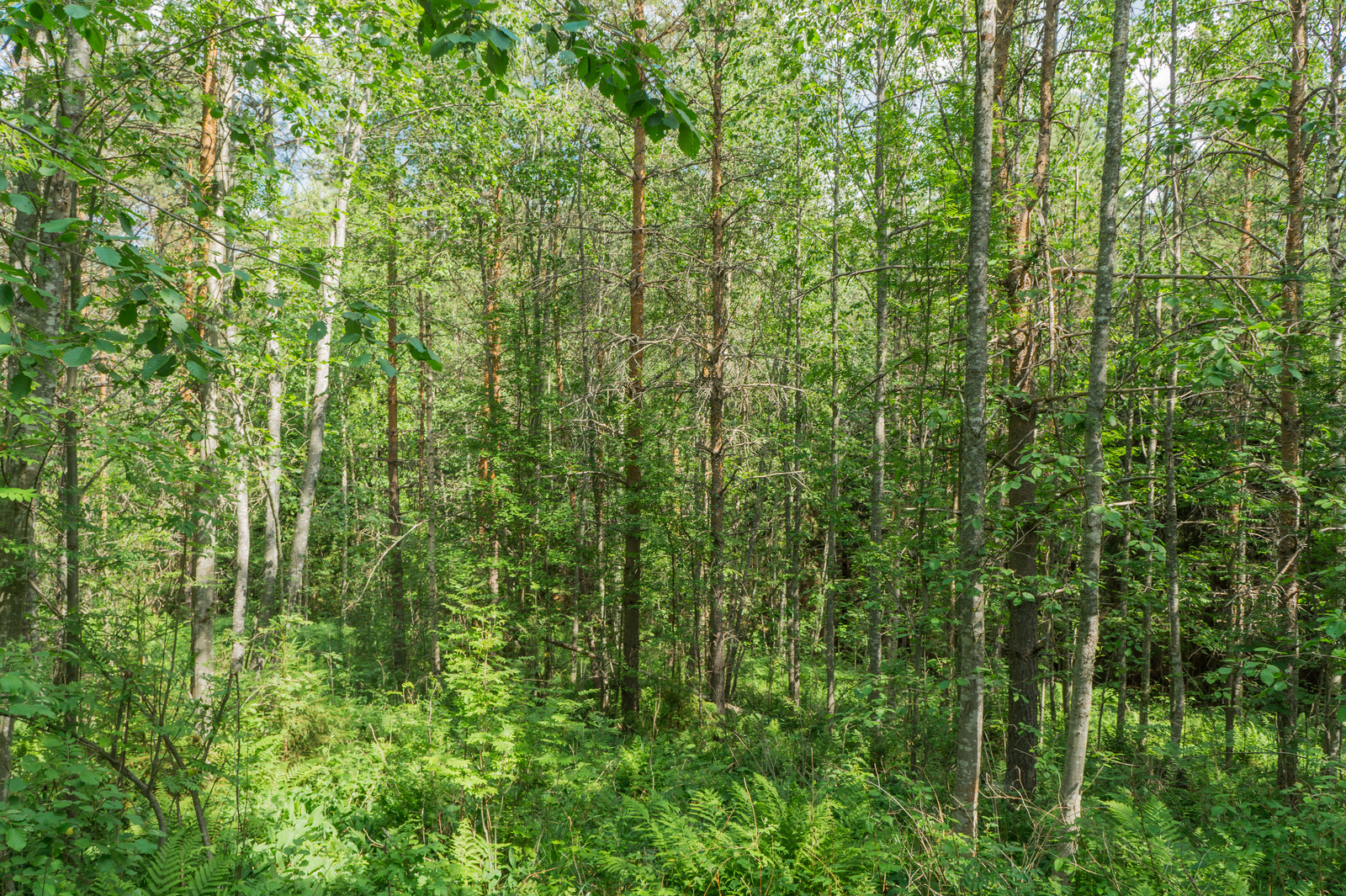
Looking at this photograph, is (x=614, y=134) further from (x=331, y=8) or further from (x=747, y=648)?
(x=747, y=648)

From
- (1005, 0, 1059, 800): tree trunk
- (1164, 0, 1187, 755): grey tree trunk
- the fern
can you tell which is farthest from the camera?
(1164, 0, 1187, 755): grey tree trunk

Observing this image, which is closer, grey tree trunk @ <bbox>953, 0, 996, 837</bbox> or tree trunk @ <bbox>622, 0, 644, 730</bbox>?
grey tree trunk @ <bbox>953, 0, 996, 837</bbox>

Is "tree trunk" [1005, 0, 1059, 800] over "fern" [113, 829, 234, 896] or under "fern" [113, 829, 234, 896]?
over

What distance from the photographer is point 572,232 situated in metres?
13.8

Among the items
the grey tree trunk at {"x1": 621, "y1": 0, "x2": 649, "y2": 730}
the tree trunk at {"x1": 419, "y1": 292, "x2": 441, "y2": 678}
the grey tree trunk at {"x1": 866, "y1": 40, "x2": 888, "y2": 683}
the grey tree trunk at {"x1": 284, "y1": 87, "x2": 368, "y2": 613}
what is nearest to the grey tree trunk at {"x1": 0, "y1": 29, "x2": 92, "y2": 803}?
the tree trunk at {"x1": 419, "y1": 292, "x2": 441, "y2": 678}

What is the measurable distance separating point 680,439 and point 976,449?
4.63m

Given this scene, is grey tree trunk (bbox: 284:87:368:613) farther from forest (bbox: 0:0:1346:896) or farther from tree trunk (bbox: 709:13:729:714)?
tree trunk (bbox: 709:13:729:714)

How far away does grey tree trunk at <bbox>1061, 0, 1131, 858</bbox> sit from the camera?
14.1 feet

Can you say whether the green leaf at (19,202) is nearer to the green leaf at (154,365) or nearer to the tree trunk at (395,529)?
the green leaf at (154,365)

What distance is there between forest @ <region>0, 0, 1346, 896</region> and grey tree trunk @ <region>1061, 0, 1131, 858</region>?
32 mm

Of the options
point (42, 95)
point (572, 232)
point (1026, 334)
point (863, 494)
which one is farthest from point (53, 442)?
point (572, 232)

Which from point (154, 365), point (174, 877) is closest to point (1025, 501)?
point (154, 365)

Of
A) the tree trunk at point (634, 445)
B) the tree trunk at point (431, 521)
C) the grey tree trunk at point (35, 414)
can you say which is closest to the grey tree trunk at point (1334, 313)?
the tree trunk at point (634, 445)

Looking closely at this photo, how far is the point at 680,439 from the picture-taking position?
8633 mm
